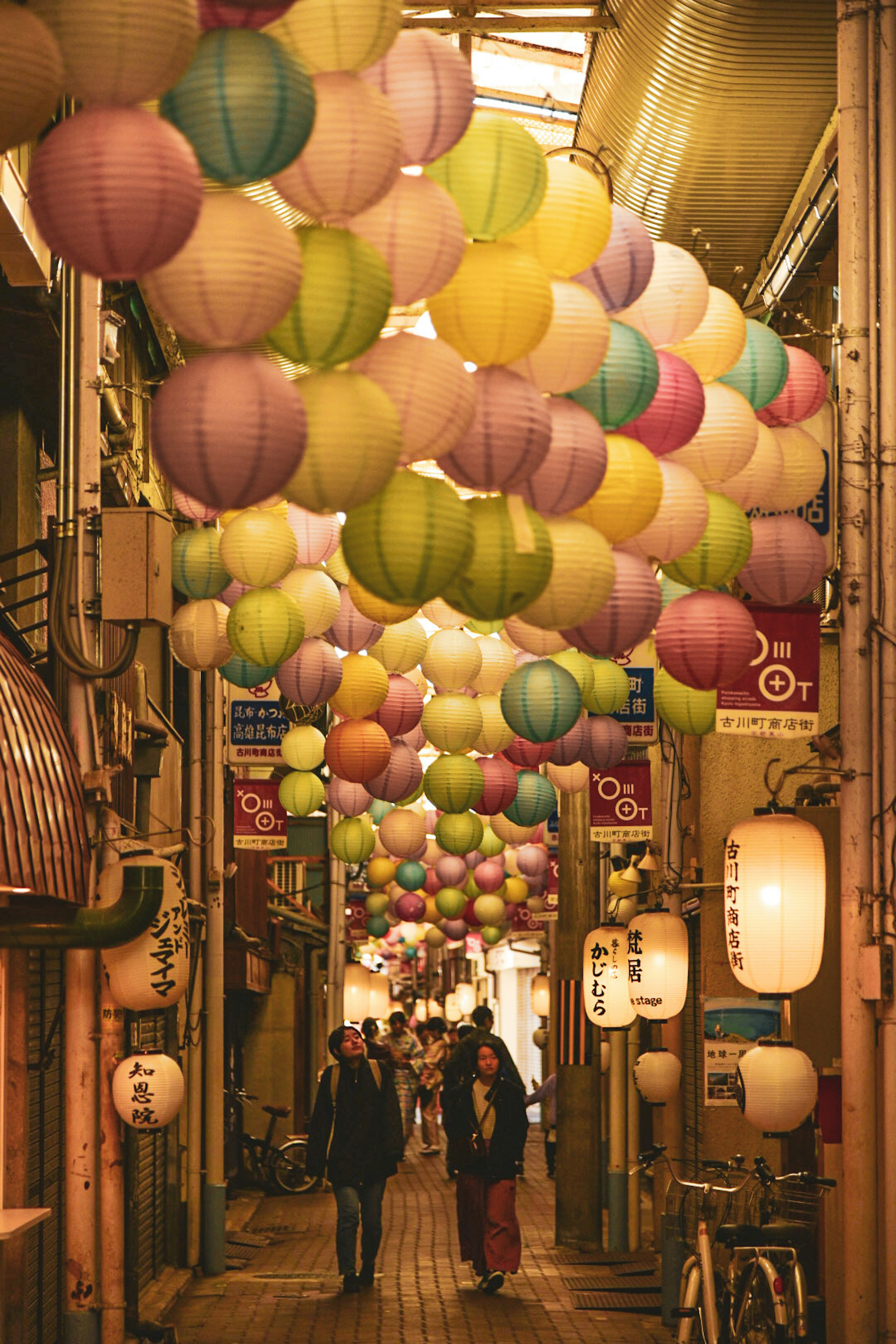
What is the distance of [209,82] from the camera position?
451cm

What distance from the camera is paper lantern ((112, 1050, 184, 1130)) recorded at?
10.9 m

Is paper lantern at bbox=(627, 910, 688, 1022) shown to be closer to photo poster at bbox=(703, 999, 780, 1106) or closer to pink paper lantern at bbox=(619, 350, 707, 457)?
photo poster at bbox=(703, 999, 780, 1106)

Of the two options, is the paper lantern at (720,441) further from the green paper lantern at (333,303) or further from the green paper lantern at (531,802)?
the green paper lantern at (531,802)

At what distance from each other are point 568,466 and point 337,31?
71.5 inches

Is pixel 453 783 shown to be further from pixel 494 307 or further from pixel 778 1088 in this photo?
pixel 494 307

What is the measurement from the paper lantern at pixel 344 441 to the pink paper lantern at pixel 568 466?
100cm

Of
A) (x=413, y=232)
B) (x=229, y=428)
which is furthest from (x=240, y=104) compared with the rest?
(x=413, y=232)

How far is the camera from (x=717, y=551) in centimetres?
798

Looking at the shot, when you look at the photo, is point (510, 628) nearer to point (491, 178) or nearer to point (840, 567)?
point (840, 567)

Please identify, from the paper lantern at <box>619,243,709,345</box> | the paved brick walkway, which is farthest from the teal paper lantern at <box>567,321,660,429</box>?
the paved brick walkway

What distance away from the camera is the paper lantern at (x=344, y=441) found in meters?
5.11

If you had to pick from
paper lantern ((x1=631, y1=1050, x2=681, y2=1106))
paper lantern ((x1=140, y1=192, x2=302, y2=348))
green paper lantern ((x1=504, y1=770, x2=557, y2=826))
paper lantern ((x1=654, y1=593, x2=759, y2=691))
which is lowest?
paper lantern ((x1=631, y1=1050, x2=681, y2=1106))

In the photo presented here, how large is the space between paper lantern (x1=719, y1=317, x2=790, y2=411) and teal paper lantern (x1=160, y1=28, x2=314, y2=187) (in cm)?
394

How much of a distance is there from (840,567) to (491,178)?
11.7 ft
